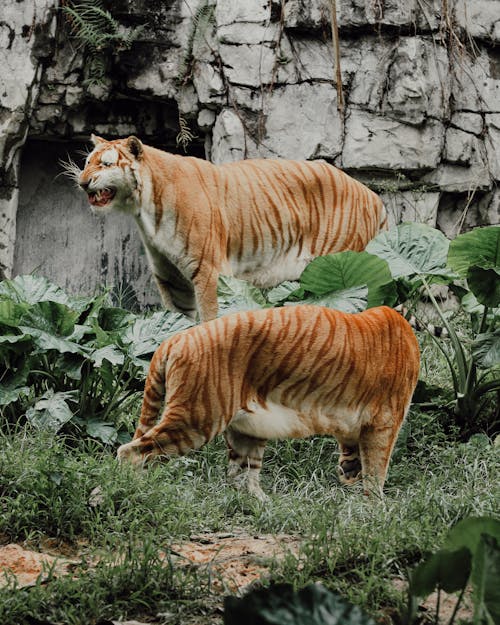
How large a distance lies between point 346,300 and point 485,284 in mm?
780

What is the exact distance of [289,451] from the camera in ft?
17.4

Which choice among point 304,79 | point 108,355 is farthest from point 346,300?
point 304,79

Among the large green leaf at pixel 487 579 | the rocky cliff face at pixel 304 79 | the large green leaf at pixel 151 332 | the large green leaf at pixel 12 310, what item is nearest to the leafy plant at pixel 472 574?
the large green leaf at pixel 487 579

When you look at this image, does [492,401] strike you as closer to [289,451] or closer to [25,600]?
[289,451]

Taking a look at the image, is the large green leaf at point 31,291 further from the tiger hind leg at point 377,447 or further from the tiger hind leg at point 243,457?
the tiger hind leg at point 377,447

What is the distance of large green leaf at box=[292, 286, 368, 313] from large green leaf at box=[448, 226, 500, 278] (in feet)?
1.88

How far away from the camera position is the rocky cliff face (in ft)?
27.9

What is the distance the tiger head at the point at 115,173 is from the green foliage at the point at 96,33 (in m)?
2.34

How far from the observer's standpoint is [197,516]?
12.9 feet

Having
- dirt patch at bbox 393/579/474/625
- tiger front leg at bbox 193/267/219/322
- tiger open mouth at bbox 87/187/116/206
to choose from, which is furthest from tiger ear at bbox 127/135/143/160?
dirt patch at bbox 393/579/474/625

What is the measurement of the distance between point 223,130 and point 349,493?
15.5ft

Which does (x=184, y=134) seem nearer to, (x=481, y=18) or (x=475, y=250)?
(x=481, y=18)

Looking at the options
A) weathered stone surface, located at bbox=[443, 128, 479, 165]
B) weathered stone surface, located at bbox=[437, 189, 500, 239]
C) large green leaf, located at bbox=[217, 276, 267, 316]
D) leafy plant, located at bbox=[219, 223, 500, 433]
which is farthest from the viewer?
weathered stone surface, located at bbox=[437, 189, 500, 239]

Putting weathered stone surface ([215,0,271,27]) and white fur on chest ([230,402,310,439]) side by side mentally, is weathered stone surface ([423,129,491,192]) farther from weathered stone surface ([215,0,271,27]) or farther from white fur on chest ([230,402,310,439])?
white fur on chest ([230,402,310,439])
